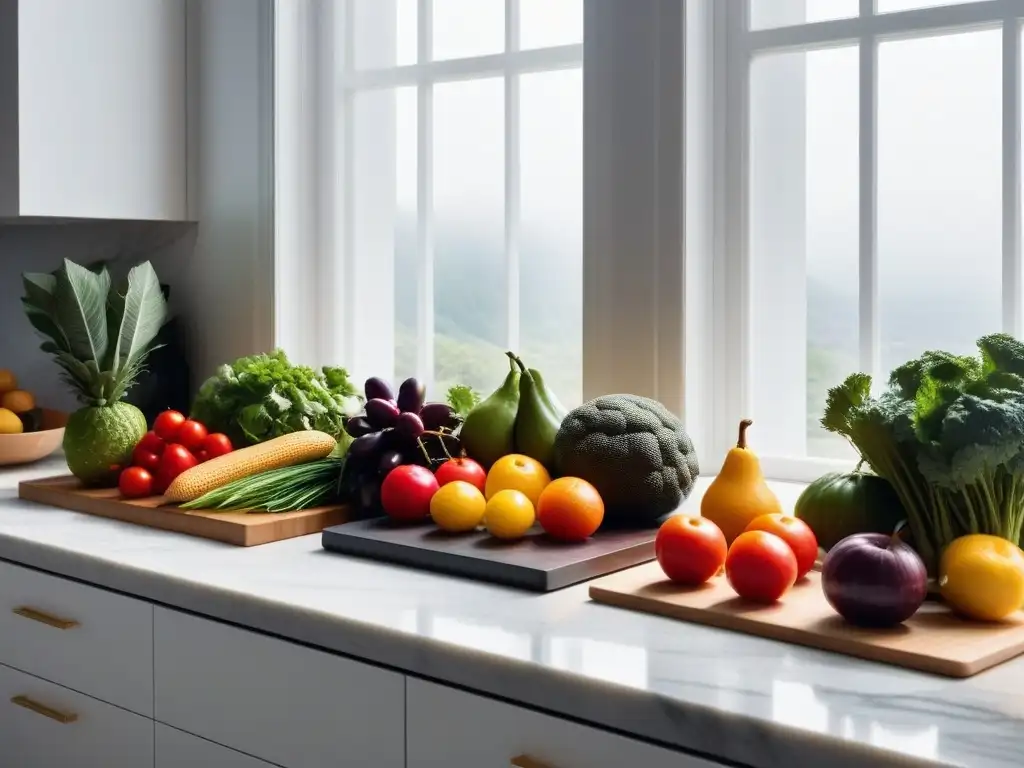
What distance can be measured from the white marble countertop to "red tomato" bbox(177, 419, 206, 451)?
0.99 ft

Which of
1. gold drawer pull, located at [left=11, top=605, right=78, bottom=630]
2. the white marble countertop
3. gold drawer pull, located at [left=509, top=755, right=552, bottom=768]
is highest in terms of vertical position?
the white marble countertop

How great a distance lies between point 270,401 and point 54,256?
1.12 m

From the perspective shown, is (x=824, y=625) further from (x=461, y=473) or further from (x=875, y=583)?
(x=461, y=473)

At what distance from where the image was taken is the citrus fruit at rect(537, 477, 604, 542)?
5.06ft

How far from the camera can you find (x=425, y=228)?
2.44 m

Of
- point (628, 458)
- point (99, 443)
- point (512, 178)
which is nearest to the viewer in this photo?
point (628, 458)

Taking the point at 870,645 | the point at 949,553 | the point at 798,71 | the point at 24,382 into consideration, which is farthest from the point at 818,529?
the point at 24,382

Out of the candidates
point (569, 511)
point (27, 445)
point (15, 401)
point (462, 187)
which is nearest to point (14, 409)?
point (15, 401)

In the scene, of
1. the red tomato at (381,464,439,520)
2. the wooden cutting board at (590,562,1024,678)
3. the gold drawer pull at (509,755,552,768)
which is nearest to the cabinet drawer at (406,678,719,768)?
the gold drawer pull at (509,755,552,768)

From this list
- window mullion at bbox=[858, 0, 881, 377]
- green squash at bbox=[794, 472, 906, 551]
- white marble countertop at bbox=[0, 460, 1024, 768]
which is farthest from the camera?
window mullion at bbox=[858, 0, 881, 377]

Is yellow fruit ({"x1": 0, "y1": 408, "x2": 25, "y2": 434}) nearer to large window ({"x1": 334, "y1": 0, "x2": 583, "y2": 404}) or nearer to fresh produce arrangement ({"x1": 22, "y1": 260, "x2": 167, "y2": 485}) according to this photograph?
fresh produce arrangement ({"x1": 22, "y1": 260, "x2": 167, "y2": 485})

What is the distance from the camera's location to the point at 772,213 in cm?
205

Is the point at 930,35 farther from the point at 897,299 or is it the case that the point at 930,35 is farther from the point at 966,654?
the point at 966,654

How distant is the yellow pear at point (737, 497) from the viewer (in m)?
1.53
